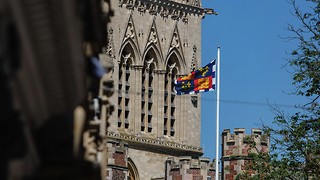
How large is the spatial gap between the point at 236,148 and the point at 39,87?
56.9 meters

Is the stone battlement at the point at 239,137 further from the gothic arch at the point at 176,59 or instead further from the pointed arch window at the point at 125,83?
the gothic arch at the point at 176,59

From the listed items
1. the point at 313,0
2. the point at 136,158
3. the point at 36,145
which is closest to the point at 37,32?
the point at 36,145

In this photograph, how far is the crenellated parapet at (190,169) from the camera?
236ft

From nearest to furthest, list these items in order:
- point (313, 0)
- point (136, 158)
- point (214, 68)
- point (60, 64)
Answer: point (60, 64)
point (313, 0)
point (214, 68)
point (136, 158)

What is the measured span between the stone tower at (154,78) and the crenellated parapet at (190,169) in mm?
5340

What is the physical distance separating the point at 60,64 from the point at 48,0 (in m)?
0.78

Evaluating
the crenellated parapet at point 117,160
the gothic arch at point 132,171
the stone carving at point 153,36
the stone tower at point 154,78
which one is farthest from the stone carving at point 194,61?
the crenellated parapet at point 117,160

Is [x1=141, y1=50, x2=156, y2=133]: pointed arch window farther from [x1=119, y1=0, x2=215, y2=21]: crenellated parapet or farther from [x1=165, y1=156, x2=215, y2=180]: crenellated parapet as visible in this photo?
[x1=165, y1=156, x2=215, y2=180]: crenellated parapet

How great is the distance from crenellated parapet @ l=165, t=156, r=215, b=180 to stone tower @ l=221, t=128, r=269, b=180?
4.06 m

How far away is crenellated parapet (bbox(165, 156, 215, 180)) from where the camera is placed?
71812 millimetres

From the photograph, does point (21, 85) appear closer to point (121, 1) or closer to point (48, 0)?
point (48, 0)

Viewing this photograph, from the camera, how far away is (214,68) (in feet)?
226

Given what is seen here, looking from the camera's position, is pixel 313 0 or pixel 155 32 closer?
pixel 313 0

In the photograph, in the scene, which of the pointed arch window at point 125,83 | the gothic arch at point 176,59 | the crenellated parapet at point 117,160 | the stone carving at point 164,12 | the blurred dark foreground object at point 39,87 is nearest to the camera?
the blurred dark foreground object at point 39,87
